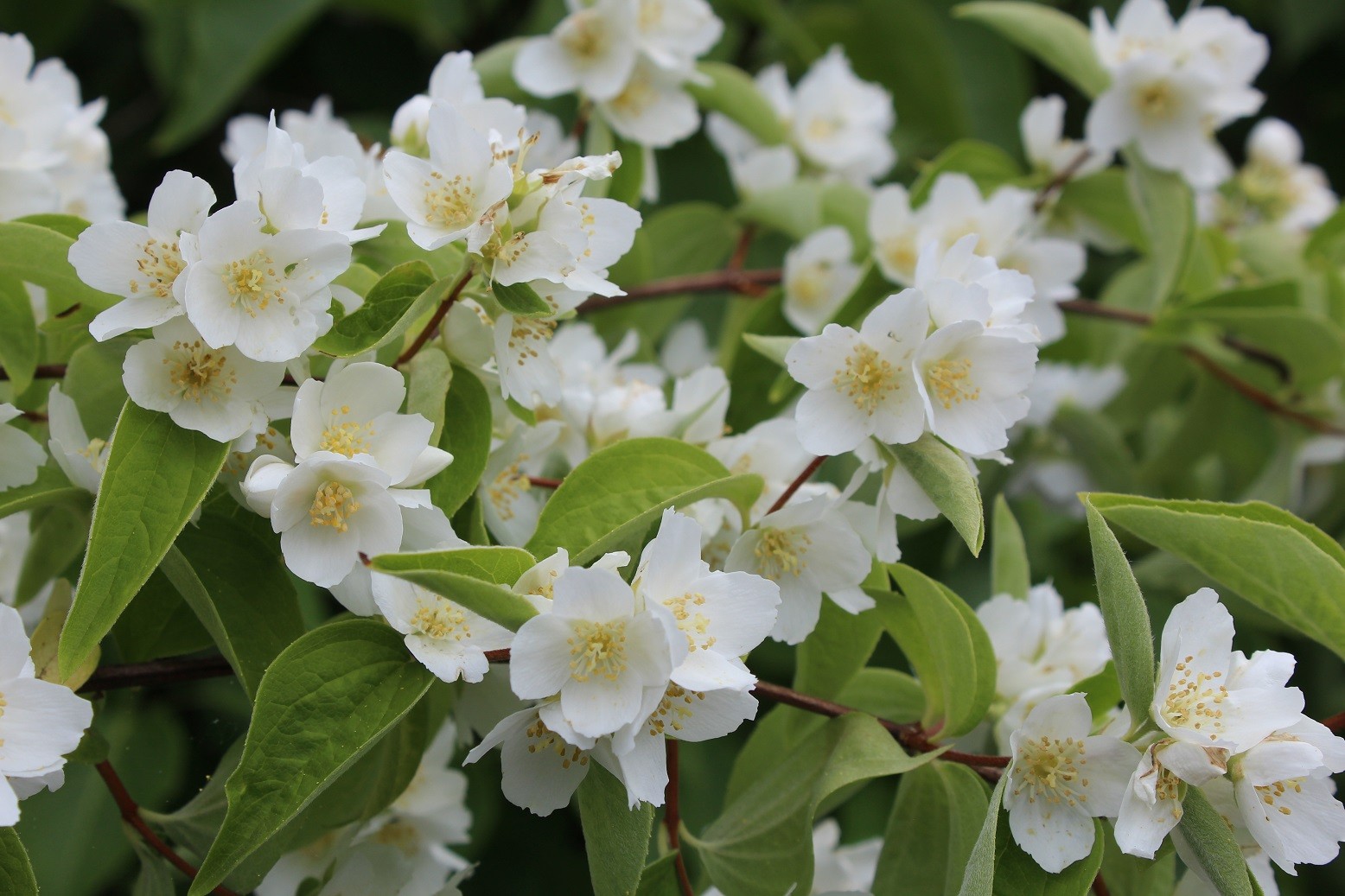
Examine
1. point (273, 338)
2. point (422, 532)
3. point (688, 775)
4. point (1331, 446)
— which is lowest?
point (688, 775)

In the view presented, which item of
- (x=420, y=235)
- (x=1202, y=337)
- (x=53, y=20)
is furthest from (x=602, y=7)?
(x=53, y=20)

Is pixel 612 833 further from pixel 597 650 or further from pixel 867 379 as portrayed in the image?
pixel 867 379

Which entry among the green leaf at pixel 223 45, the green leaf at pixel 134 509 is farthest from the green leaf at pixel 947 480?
the green leaf at pixel 223 45

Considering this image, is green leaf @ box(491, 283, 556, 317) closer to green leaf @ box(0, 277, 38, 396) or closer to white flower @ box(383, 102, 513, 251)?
white flower @ box(383, 102, 513, 251)

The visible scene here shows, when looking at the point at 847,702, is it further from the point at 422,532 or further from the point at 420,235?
the point at 420,235

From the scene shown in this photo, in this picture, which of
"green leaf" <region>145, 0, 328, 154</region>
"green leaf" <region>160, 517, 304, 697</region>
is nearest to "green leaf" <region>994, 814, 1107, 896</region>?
"green leaf" <region>160, 517, 304, 697</region>

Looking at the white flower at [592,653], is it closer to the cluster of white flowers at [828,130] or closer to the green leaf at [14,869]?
the green leaf at [14,869]
